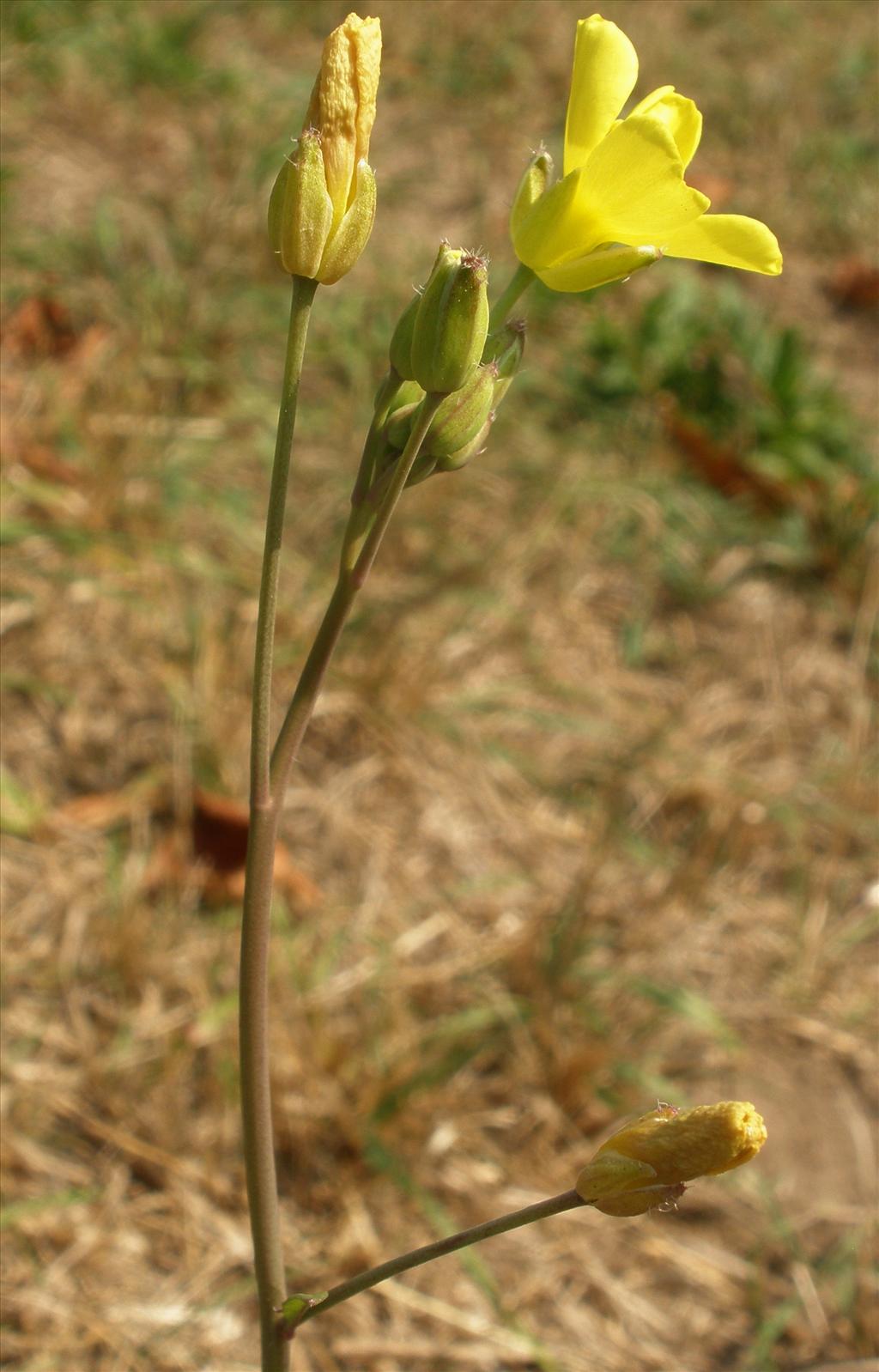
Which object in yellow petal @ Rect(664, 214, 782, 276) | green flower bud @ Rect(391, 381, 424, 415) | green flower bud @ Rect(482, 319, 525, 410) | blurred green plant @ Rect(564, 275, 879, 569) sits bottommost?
blurred green plant @ Rect(564, 275, 879, 569)

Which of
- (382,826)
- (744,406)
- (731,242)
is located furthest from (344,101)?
(744,406)

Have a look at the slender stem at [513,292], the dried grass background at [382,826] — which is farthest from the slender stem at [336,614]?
the dried grass background at [382,826]

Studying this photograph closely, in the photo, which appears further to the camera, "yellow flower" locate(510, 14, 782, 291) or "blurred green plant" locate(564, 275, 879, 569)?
"blurred green plant" locate(564, 275, 879, 569)

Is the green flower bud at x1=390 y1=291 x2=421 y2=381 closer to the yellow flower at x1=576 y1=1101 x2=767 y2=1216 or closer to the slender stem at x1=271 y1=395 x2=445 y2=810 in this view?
the slender stem at x1=271 y1=395 x2=445 y2=810

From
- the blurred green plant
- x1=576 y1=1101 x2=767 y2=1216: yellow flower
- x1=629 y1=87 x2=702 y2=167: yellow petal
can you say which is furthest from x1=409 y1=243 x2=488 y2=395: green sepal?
the blurred green plant

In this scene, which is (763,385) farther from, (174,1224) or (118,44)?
(174,1224)

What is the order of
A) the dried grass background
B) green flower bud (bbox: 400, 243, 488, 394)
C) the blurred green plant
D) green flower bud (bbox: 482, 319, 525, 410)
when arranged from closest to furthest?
green flower bud (bbox: 400, 243, 488, 394), green flower bud (bbox: 482, 319, 525, 410), the dried grass background, the blurred green plant

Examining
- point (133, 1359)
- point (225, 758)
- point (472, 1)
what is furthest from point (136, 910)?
point (472, 1)

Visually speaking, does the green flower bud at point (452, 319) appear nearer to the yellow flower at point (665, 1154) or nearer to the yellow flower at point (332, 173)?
the yellow flower at point (332, 173)
